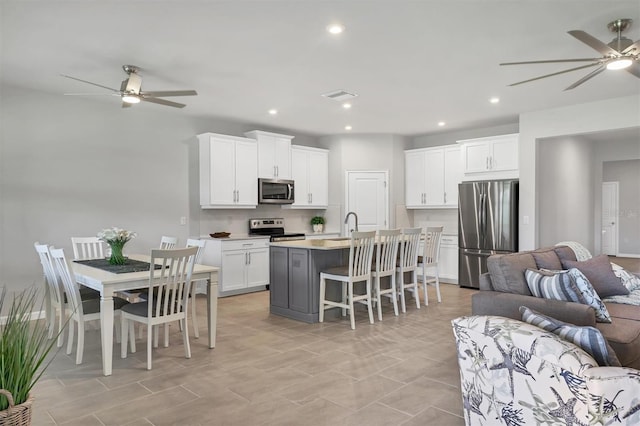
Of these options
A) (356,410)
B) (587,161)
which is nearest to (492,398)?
(356,410)

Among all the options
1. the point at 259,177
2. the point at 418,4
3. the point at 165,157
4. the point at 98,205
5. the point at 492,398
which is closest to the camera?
the point at 492,398

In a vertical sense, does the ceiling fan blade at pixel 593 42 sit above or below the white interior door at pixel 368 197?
above

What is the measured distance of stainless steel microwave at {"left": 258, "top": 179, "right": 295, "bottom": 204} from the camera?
673 cm

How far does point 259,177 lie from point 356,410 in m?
4.68

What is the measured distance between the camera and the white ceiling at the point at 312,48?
9.70ft

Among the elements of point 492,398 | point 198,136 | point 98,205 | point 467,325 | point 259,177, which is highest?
point 198,136

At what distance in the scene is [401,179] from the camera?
25.8ft

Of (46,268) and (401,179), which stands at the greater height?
(401,179)

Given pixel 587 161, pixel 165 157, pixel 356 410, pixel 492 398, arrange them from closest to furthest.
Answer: pixel 492 398, pixel 356 410, pixel 165 157, pixel 587 161

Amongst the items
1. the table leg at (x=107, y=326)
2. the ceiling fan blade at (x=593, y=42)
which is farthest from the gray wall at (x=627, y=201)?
the table leg at (x=107, y=326)

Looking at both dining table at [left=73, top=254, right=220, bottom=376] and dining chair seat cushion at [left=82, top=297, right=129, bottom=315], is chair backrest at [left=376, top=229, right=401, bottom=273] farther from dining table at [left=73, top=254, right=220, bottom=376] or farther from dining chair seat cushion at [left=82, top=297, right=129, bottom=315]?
dining chair seat cushion at [left=82, top=297, right=129, bottom=315]

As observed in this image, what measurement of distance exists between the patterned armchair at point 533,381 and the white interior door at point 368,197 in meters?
5.63

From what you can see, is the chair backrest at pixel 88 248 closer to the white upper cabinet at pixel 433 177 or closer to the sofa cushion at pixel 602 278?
the sofa cushion at pixel 602 278

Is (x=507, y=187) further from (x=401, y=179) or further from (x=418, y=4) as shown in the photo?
(x=418, y=4)
